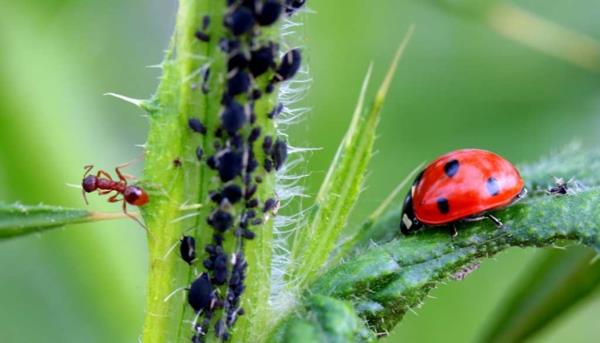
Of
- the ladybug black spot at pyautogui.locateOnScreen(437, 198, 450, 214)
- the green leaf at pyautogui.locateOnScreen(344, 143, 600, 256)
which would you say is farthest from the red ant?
the ladybug black spot at pyautogui.locateOnScreen(437, 198, 450, 214)

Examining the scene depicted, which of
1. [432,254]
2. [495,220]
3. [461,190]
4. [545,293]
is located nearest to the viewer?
[432,254]

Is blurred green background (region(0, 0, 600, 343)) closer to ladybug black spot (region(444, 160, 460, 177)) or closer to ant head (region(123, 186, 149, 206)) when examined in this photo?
ladybug black spot (region(444, 160, 460, 177))

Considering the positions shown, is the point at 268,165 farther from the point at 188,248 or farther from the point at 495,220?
the point at 495,220

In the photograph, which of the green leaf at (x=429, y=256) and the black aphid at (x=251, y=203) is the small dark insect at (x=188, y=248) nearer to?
the black aphid at (x=251, y=203)

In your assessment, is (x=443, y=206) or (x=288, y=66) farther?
(x=443, y=206)

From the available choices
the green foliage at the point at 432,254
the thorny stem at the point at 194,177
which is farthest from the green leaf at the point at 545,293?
the thorny stem at the point at 194,177

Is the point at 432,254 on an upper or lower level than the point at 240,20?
lower

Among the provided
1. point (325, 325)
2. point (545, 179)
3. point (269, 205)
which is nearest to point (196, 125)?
point (269, 205)
